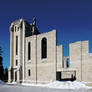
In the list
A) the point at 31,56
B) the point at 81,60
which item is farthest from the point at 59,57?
the point at 31,56

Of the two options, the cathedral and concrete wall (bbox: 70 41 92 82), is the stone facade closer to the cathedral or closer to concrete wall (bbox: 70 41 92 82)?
the cathedral

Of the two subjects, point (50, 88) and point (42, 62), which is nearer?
point (50, 88)

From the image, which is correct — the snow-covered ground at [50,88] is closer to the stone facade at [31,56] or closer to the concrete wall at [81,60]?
the concrete wall at [81,60]

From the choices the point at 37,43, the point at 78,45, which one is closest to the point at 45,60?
the point at 37,43

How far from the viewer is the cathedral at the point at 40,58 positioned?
70.9ft

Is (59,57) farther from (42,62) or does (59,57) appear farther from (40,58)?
(40,58)

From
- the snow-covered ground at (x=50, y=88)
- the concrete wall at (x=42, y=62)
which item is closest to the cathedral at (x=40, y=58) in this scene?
the concrete wall at (x=42, y=62)

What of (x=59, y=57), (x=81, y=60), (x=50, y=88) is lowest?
(x=50, y=88)

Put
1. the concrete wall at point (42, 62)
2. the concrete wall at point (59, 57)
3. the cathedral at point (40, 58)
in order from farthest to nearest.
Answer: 1. the concrete wall at point (42, 62)
2. the concrete wall at point (59, 57)
3. the cathedral at point (40, 58)

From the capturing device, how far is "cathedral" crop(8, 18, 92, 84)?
2162 cm

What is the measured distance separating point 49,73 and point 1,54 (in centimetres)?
2673

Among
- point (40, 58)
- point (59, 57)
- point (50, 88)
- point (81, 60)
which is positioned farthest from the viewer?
point (40, 58)

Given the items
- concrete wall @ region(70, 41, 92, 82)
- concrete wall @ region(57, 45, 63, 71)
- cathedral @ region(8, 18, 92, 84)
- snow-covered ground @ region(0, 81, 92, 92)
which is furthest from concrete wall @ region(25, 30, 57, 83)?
snow-covered ground @ region(0, 81, 92, 92)

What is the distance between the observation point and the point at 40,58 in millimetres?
26031
